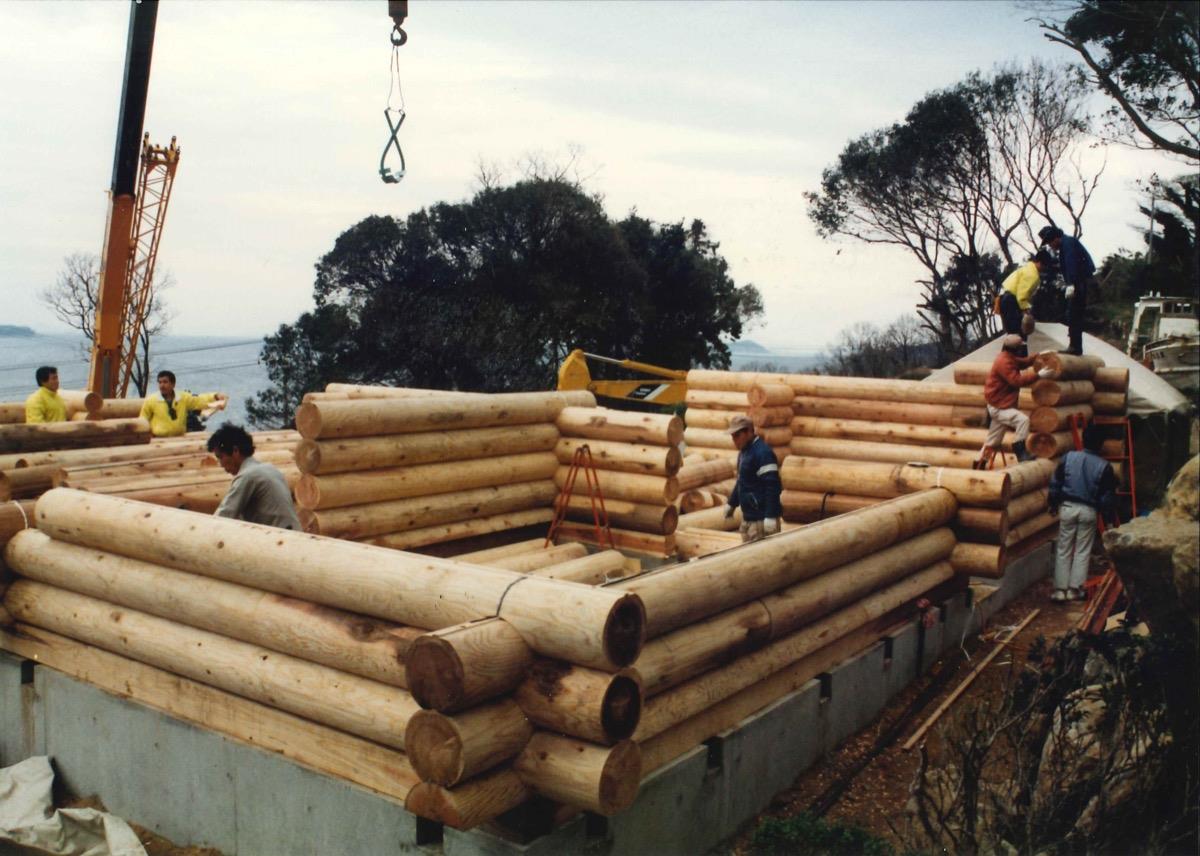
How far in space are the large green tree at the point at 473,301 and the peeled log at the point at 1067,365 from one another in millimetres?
20457

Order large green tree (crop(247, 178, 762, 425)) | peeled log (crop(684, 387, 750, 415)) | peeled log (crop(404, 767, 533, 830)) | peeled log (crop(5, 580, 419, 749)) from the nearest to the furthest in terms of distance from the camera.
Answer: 1. peeled log (crop(404, 767, 533, 830))
2. peeled log (crop(5, 580, 419, 749))
3. peeled log (crop(684, 387, 750, 415))
4. large green tree (crop(247, 178, 762, 425))

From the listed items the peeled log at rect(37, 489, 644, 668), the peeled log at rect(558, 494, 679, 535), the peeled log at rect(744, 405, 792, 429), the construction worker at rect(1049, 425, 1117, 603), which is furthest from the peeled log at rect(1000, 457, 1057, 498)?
the peeled log at rect(37, 489, 644, 668)

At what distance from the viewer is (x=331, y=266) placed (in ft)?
120

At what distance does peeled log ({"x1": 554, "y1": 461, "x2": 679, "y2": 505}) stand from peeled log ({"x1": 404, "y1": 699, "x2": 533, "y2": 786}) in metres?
6.89

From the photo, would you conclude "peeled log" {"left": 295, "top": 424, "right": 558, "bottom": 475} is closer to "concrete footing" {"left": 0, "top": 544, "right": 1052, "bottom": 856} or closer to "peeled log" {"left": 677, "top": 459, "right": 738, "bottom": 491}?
"concrete footing" {"left": 0, "top": 544, "right": 1052, "bottom": 856}

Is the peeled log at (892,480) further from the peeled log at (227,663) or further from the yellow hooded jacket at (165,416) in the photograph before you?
the yellow hooded jacket at (165,416)

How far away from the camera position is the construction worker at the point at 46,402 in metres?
15.2

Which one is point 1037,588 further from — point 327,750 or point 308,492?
point 327,750

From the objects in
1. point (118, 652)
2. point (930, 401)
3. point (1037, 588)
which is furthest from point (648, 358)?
point (118, 652)

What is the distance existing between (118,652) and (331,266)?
3049 centimetres

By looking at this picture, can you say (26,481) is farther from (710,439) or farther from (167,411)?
(710,439)

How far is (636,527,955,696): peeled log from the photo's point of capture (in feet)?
20.5

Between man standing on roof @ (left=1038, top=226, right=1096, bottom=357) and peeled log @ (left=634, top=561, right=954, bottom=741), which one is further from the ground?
man standing on roof @ (left=1038, top=226, right=1096, bottom=357)

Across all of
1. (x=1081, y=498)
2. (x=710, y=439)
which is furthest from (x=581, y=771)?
(x=710, y=439)
